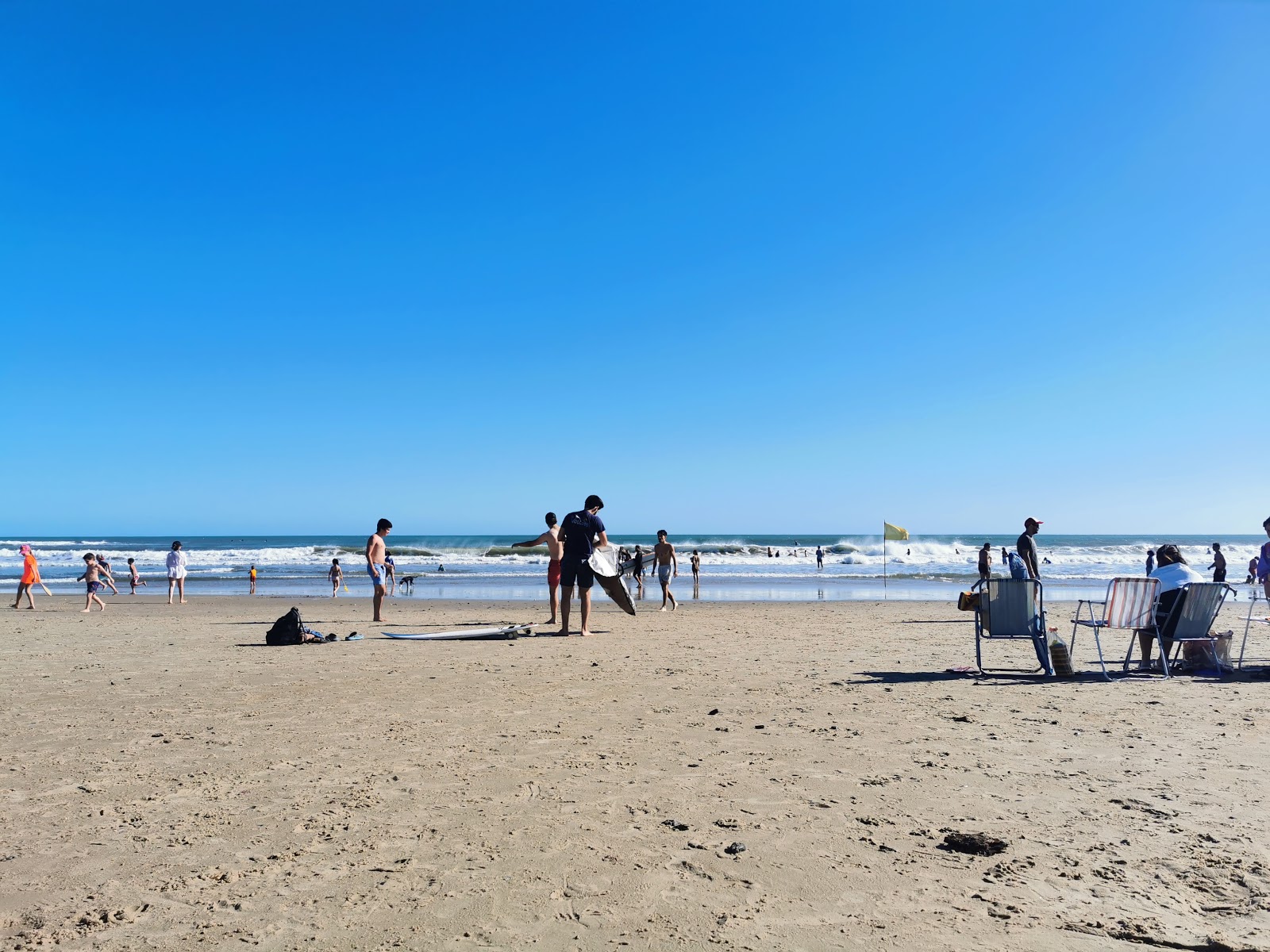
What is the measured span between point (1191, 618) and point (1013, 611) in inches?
69.8

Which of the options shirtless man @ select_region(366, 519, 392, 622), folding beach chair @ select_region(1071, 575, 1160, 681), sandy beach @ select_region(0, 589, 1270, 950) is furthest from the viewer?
shirtless man @ select_region(366, 519, 392, 622)

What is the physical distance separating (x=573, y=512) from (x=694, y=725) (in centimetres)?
601

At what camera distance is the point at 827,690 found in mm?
7492

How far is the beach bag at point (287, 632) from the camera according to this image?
11148mm

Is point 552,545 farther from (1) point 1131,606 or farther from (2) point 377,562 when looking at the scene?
(1) point 1131,606

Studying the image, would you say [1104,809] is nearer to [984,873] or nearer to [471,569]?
[984,873]

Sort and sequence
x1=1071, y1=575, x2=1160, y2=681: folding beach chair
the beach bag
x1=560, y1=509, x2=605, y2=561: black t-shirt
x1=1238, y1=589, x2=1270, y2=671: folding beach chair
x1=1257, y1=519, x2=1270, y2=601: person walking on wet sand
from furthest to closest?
x1=560, y1=509, x2=605, y2=561: black t-shirt < the beach bag < x1=1257, y1=519, x2=1270, y2=601: person walking on wet sand < x1=1238, y1=589, x2=1270, y2=671: folding beach chair < x1=1071, y1=575, x2=1160, y2=681: folding beach chair

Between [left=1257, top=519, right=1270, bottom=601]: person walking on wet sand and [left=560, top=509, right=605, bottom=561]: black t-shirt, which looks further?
[left=560, top=509, right=605, bottom=561]: black t-shirt

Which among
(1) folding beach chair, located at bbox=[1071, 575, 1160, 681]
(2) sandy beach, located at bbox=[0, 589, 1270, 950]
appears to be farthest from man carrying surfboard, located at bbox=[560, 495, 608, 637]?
(1) folding beach chair, located at bbox=[1071, 575, 1160, 681]

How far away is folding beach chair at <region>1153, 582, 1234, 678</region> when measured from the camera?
796 centimetres

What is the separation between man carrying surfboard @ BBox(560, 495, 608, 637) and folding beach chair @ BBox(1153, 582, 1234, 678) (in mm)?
6712

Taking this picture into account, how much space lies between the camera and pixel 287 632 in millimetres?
11211

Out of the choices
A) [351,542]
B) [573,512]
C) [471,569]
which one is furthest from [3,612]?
[351,542]

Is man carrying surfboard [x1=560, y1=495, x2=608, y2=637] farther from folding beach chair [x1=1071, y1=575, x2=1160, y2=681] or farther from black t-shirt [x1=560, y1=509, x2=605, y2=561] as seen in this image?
folding beach chair [x1=1071, y1=575, x2=1160, y2=681]
